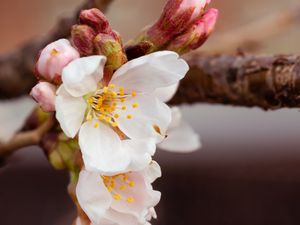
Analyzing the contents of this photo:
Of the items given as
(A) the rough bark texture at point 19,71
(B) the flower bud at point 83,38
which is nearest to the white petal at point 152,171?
(B) the flower bud at point 83,38

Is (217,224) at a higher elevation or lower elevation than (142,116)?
lower

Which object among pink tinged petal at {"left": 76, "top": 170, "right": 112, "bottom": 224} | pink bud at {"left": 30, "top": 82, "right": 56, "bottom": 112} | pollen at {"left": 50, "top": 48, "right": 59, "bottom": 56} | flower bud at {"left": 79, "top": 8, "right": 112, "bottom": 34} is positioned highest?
flower bud at {"left": 79, "top": 8, "right": 112, "bottom": 34}

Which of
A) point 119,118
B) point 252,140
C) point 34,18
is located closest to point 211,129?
point 252,140

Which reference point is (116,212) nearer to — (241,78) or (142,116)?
(142,116)

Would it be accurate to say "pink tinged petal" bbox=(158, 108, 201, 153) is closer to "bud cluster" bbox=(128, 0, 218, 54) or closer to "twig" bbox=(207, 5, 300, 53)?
"bud cluster" bbox=(128, 0, 218, 54)

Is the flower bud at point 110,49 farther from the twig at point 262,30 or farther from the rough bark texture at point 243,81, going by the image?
the twig at point 262,30

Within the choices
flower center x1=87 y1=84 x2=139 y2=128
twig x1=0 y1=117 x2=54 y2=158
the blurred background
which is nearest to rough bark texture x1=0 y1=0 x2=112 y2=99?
the blurred background
